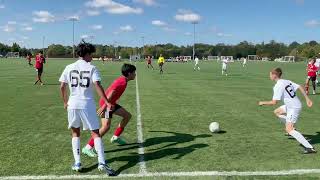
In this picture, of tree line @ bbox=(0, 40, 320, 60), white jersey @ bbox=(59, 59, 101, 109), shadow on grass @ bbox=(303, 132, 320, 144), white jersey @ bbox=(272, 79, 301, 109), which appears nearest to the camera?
white jersey @ bbox=(59, 59, 101, 109)

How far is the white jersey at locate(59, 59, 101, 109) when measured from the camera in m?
6.79

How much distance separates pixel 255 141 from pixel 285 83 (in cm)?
→ 153

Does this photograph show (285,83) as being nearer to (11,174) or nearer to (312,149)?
(312,149)

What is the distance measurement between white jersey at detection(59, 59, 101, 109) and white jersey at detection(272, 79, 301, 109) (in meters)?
3.79

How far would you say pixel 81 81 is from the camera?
680 cm

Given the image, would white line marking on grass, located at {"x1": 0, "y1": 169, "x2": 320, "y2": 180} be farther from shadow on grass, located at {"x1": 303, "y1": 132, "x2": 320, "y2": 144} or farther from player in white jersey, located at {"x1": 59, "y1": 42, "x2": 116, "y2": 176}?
shadow on grass, located at {"x1": 303, "y1": 132, "x2": 320, "y2": 144}

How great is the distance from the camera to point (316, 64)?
905 inches

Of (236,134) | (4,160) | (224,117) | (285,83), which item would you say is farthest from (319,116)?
(4,160)

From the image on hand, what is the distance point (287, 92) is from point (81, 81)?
4.25 meters

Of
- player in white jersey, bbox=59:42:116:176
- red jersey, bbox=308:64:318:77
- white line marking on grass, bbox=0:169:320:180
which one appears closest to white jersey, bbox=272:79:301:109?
white line marking on grass, bbox=0:169:320:180

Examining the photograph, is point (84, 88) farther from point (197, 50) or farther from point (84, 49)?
point (197, 50)

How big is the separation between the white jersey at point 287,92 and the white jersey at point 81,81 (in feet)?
12.4

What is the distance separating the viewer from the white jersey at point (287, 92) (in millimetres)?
8711

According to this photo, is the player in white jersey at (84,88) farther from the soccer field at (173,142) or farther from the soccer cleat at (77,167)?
the soccer field at (173,142)
